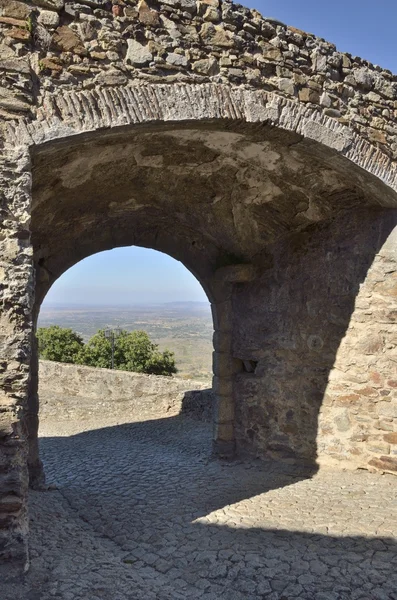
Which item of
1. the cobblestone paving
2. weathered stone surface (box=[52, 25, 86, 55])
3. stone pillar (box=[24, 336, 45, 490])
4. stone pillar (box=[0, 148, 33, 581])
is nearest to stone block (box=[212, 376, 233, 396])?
the cobblestone paving

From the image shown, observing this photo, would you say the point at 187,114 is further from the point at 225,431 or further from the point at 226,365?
the point at 225,431

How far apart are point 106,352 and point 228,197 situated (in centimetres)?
1497

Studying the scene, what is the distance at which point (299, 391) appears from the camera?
5.89 m

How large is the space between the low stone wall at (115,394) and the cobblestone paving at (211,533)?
3.42 m

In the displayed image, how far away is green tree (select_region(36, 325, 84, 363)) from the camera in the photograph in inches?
771

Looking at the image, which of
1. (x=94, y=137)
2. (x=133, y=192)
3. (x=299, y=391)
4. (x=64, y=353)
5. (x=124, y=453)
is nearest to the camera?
(x=94, y=137)

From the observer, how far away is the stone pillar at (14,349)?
3.07 meters

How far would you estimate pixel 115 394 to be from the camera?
1148cm

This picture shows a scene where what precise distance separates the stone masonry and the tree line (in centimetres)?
1265

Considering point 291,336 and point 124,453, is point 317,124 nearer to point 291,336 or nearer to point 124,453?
point 291,336

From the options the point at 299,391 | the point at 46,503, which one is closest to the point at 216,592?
the point at 46,503

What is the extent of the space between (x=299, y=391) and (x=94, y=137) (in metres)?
3.71

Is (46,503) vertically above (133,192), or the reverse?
(133,192)

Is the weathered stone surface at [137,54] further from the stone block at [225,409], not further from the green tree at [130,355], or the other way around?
the green tree at [130,355]
